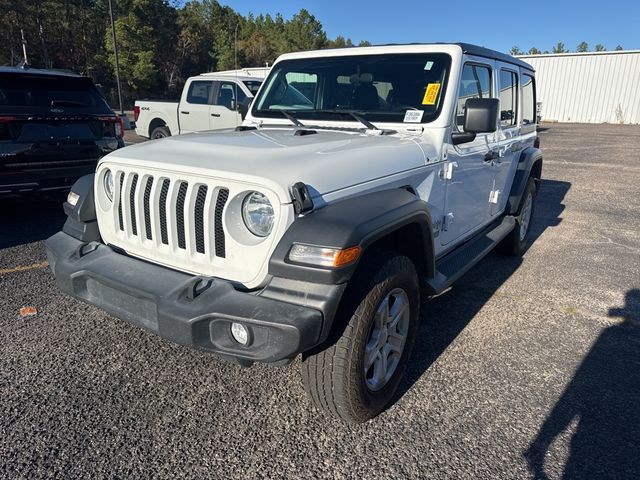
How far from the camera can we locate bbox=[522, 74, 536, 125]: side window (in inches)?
210

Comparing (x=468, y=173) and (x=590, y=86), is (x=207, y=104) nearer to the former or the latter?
(x=468, y=173)

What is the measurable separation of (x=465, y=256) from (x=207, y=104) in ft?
29.5

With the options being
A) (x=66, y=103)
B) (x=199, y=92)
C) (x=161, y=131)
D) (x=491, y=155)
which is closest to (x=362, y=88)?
(x=491, y=155)

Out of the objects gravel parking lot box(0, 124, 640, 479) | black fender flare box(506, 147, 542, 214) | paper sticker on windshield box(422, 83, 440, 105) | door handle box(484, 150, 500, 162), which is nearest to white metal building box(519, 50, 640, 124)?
black fender flare box(506, 147, 542, 214)

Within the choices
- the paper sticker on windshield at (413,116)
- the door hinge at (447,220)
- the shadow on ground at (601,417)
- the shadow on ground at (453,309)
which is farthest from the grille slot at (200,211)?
the shadow on ground at (601,417)

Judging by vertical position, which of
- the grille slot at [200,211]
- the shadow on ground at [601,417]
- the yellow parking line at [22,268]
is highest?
the grille slot at [200,211]

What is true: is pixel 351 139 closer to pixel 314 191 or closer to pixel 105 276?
pixel 314 191

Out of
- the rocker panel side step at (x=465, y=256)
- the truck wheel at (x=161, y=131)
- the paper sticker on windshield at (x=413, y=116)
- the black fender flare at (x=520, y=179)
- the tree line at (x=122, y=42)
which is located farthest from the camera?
the tree line at (x=122, y=42)

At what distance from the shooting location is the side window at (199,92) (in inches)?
442

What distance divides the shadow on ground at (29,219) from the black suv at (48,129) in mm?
276

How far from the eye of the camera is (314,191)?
2.28m

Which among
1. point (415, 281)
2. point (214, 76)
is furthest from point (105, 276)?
point (214, 76)

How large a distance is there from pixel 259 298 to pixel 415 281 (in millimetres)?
989

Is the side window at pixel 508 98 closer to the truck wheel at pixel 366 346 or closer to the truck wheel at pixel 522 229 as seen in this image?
the truck wheel at pixel 522 229
